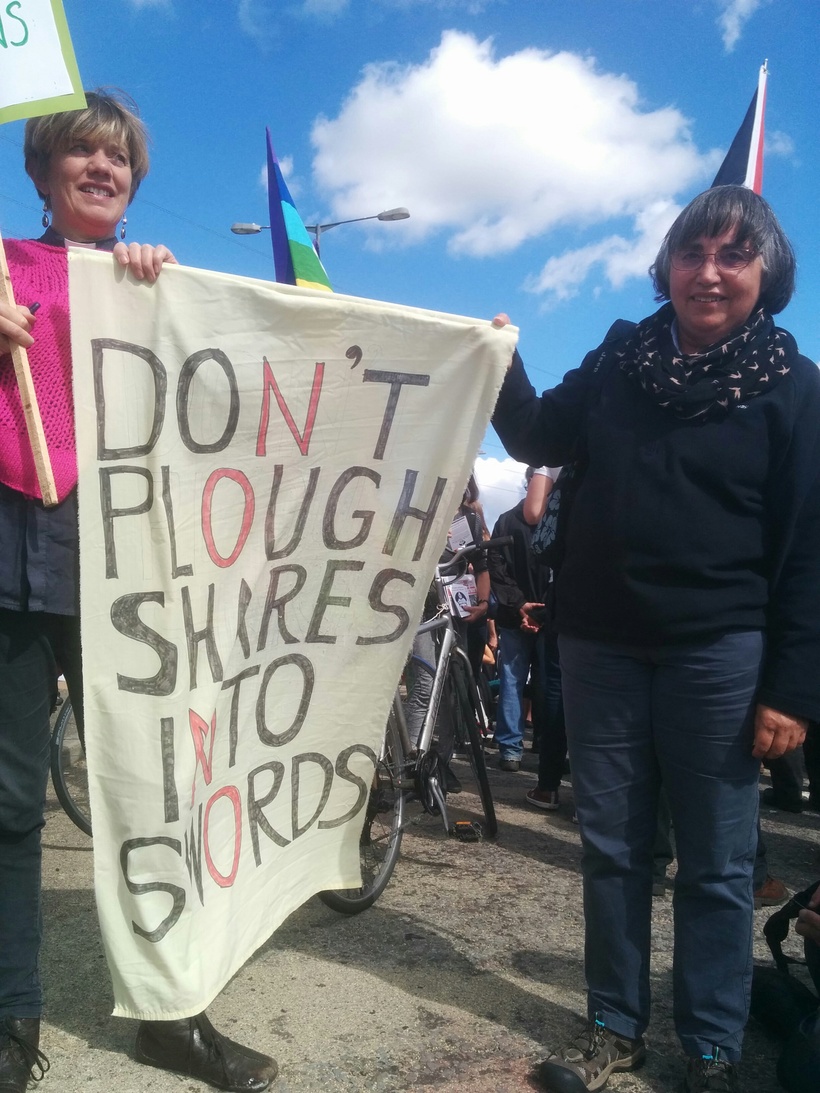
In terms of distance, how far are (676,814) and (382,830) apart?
1.56m

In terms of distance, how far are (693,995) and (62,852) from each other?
2545mm

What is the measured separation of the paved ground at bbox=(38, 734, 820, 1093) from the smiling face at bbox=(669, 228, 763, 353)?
5.83ft

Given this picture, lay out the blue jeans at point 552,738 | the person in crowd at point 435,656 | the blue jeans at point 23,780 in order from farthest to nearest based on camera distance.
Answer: the blue jeans at point 552,738
the person in crowd at point 435,656
the blue jeans at point 23,780

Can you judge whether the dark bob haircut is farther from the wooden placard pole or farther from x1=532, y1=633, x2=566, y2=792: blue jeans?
x1=532, y1=633, x2=566, y2=792: blue jeans

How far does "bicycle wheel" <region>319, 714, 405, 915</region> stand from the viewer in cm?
305

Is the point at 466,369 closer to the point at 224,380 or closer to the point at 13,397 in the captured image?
the point at 224,380

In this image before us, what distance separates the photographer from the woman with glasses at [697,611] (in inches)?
77.5

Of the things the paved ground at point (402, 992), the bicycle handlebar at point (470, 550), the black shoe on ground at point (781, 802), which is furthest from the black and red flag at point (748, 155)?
the paved ground at point (402, 992)

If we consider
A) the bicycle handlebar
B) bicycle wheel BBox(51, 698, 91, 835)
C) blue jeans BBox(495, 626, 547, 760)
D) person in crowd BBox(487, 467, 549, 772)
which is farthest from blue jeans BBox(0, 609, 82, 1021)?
blue jeans BBox(495, 626, 547, 760)

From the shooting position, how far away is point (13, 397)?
1.84m

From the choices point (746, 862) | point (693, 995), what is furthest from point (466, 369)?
point (693, 995)

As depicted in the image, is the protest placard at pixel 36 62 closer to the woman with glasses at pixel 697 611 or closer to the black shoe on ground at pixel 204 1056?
the woman with glasses at pixel 697 611

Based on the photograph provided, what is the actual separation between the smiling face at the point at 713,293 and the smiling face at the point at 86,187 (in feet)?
4.26

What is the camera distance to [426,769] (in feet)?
11.4
